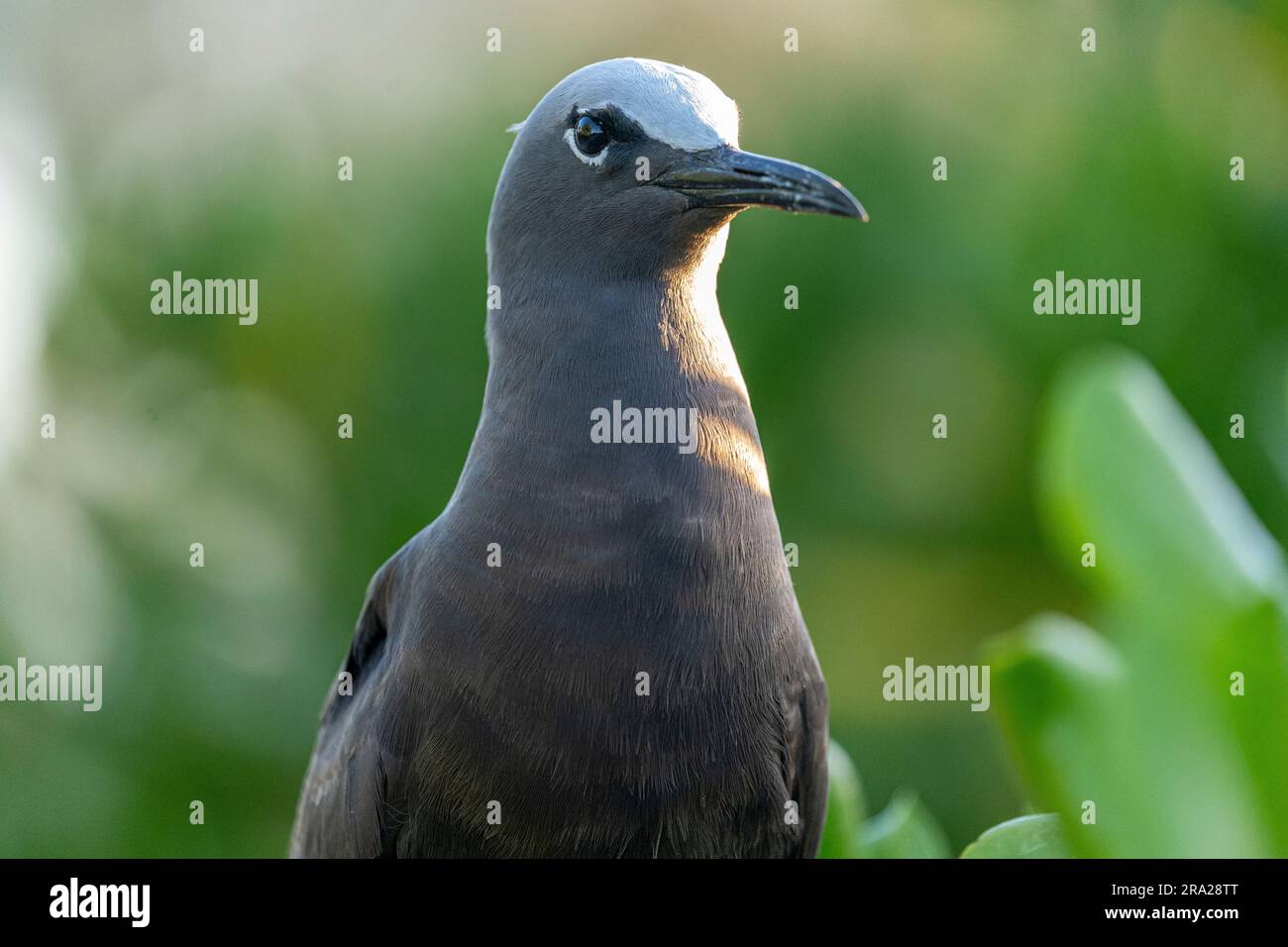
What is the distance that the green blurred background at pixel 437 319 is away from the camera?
193 inches

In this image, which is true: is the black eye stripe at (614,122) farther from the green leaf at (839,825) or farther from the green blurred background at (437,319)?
the green blurred background at (437,319)

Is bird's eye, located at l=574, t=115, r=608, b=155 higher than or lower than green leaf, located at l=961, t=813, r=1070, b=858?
higher

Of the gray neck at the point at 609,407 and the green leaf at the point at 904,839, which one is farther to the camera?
the green leaf at the point at 904,839

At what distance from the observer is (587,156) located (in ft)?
6.86

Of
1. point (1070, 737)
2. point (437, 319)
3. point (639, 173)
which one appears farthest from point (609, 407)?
point (437, 319)

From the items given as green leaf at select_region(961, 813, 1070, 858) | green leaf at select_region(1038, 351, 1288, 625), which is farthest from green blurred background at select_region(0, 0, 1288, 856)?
green leaf at select_region(961, 813, 1070, 858)

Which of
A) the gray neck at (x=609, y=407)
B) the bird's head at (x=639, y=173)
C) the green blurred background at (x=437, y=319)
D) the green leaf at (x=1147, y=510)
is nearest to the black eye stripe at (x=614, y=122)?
the bird's head at (x=639, y=173)

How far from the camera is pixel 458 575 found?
203 centimetres

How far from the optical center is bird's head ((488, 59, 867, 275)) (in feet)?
6.59

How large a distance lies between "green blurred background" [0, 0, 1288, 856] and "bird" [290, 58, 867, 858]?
311 cm

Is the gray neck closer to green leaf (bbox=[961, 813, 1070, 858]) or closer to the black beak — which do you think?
the black beak
